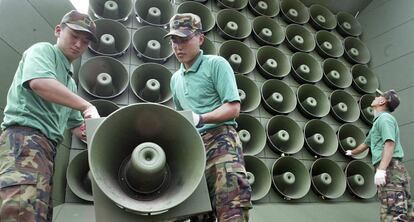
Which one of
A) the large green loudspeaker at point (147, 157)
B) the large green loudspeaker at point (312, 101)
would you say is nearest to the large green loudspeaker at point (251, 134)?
the large green loudspeaker at point (312, 101)

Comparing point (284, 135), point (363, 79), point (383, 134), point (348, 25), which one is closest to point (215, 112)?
point (383, 134)

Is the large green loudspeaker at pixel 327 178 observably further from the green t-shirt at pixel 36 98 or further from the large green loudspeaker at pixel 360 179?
the green t-shirt at pixel 36 98

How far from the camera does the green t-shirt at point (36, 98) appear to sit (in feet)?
5.18

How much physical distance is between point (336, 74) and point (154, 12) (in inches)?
104

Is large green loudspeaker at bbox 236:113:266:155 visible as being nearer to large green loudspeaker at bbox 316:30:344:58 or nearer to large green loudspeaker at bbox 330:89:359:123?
large green loudspeaker at bbox 330:89:359:123

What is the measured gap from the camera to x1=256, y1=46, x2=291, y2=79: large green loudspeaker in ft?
15.0

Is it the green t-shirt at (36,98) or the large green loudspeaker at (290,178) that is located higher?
the green t-shirt at (36,98)

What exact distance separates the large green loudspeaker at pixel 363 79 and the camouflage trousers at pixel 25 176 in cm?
455

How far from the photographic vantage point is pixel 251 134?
13.6 feet

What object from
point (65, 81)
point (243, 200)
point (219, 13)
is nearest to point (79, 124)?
point (65, 81)

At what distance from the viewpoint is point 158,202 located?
141 cm

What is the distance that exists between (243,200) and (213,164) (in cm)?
22

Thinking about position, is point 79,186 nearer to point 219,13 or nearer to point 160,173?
point 160,173

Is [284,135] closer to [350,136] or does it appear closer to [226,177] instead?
[350,136]
